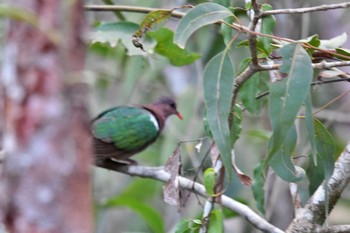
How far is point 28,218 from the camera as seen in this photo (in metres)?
1.12

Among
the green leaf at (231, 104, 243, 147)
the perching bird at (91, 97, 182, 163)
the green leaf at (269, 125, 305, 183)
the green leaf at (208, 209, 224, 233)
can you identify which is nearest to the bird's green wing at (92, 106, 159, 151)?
the perching bird at (91, 97, 182, 163)

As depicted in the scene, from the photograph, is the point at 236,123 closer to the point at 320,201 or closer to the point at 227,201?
the point at 320,201

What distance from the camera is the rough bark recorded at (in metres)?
1.13

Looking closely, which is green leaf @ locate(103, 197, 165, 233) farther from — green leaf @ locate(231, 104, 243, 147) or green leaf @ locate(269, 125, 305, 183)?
green leaf @ locate(269, 125, 305, 183)

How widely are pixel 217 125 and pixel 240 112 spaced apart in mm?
497

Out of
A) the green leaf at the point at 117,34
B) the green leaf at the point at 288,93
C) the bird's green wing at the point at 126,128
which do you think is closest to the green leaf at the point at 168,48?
the green leaf at the point at 117,34

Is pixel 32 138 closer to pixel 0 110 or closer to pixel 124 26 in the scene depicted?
pixel 0 110

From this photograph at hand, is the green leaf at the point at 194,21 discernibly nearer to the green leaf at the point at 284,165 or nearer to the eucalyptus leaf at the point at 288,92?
the eucalyptus leaf at the point at 288,92

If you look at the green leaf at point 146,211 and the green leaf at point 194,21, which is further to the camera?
the green leaf at point 146,211

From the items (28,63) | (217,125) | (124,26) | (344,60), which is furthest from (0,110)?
(124,26)

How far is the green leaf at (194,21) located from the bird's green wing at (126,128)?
2231 mm

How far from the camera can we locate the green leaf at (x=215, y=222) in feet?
8.09

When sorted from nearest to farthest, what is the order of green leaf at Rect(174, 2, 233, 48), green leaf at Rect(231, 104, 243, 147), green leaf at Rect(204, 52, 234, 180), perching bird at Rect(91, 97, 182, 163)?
green leaf at Rect(204, 52, 234, 180), green leaf at Rect(174, 2, 233, 48), green leaf at Rect(231, 104, 243, 147), perching bird at Rect(91, 97, 182, 163)

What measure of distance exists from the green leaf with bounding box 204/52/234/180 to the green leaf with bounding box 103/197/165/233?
247cm
